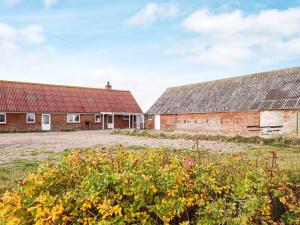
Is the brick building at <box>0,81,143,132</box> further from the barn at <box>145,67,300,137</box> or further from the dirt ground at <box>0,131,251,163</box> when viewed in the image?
the dirt ground at <box>0,131,251,163</box>

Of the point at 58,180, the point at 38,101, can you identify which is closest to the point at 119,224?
the point at 58,180

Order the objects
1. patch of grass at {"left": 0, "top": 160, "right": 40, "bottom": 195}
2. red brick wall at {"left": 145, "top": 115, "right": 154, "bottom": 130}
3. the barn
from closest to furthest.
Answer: patch of grass at {"left": 0, "top": 160, "right": 40, "bottom": 195}, the barn, red brick wall at {"left": 145, "top": 115, "right": 154, "bottom": 130}

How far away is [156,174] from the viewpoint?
150 inches

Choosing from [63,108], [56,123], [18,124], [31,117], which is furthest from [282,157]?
[63,108]

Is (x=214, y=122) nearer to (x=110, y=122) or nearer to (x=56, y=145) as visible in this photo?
(x=56, y=145)

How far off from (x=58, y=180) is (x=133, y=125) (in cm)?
4577

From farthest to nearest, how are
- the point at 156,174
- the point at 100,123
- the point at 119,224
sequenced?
the point at 100,123 < the point at 156,174 < the point at 119,224

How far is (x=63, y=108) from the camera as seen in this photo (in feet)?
138

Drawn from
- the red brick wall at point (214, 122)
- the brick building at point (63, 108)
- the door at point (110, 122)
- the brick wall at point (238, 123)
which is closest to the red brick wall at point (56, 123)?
the brick building at point (63, 108)

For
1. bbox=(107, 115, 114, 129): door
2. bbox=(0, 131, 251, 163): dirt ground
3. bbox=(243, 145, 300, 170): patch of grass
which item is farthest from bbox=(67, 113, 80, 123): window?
bbox=(243, 145, 300, 170): patch of grass

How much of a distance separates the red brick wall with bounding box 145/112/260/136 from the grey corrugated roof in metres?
0.59

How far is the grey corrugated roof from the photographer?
28062 millimetres

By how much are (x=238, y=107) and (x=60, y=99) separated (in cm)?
2547

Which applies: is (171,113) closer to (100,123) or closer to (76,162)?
(100,123)
